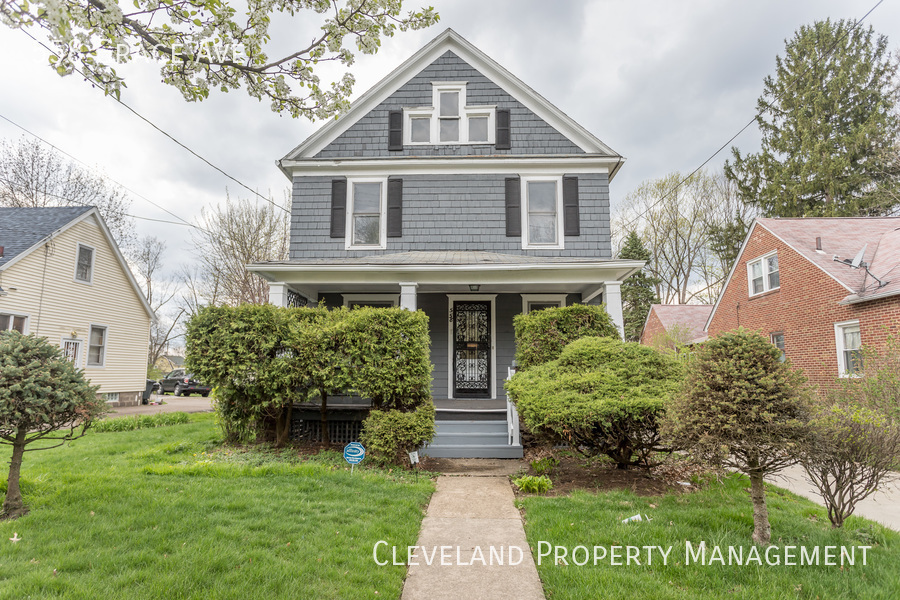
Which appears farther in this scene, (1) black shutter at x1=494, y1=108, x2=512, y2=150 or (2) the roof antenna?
(1) black shutter at x1=494, y1=108, x2=512, y2=150

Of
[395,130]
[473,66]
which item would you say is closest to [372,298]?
[395,130]

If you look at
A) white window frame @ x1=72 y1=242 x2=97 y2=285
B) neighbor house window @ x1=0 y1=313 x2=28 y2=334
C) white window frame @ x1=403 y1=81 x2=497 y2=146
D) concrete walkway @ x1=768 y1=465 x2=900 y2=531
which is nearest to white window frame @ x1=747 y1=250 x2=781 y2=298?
concrete walkway @ x1=768 y1=465 x2=900 y2=531

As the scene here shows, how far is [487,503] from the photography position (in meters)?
4.95

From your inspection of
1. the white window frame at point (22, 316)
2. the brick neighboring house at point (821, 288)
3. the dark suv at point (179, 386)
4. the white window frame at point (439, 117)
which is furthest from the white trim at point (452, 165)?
the dark suv at point (179, 386)

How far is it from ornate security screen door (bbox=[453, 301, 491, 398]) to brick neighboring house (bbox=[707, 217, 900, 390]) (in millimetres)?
4752

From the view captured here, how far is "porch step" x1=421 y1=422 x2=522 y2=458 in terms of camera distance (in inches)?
288

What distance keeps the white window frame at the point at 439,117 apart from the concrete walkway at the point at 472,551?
822cm

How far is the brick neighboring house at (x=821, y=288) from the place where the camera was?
30.2ft

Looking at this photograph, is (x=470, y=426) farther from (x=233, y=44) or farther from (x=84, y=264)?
(x=84, y=264)

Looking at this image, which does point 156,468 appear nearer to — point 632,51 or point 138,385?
point 632,51

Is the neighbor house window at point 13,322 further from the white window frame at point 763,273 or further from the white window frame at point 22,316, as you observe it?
the white window frame at point 763,273

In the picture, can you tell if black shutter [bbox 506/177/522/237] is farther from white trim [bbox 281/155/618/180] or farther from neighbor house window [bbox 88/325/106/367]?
neighbor house window [bbox 88/325/106/367]

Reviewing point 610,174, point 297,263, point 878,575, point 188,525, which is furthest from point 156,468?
point 610,174

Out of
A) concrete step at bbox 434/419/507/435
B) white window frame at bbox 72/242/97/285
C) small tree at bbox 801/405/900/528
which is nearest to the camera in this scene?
small tree at bbox 801/405/900/528
